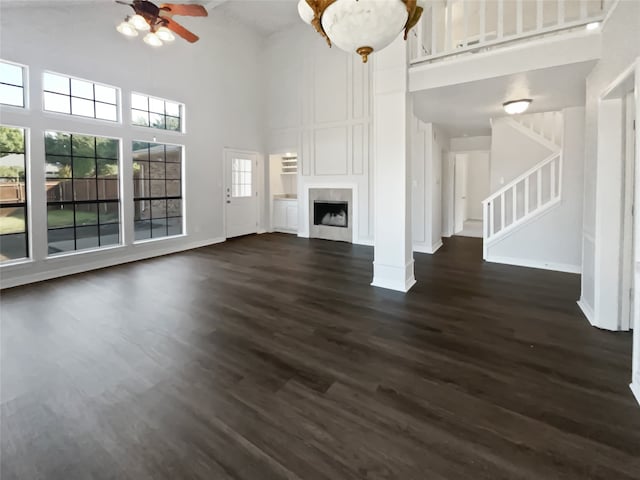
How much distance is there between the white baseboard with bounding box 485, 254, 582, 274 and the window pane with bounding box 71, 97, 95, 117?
669cm

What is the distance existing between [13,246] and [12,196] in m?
0.66

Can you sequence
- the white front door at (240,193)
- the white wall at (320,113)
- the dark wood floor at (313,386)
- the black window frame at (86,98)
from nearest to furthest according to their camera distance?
the dark wood floor at (313,386) → the black window frame at (86,98) → the white wall at (320,113) → the white front door at (240,193)

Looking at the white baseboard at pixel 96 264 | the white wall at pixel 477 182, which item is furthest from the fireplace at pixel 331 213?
the white wall at pixel 477 182

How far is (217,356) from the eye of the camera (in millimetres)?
2457

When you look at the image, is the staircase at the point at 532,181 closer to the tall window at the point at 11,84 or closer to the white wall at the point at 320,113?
the white wall at the point at 320,113

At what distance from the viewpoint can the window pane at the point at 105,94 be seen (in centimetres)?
514

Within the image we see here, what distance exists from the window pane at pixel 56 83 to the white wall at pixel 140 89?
0.14 m

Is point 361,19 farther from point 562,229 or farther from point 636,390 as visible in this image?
point 562,229

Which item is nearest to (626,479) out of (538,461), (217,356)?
(538,461)

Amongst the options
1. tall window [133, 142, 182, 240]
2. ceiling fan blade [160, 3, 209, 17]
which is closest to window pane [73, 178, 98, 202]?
tall window [133, 142, 182, 240]

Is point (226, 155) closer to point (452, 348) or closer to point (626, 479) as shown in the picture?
point (452, 348)

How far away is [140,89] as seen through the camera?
561 centimetres

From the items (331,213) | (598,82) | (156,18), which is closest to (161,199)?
(156,18)

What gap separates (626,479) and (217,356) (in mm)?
2332
